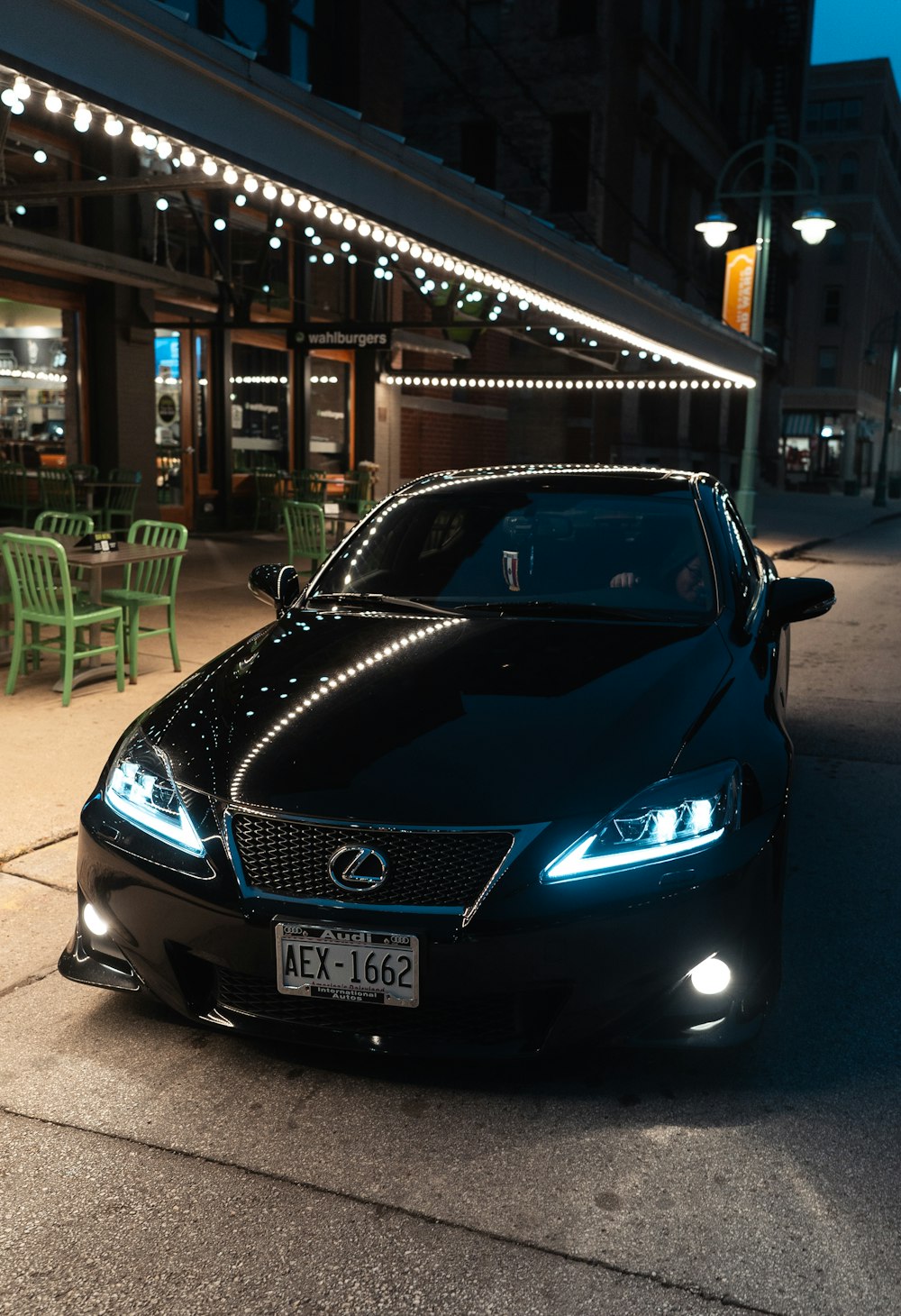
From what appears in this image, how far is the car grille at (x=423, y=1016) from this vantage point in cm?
285

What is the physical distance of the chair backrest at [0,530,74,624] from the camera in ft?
23.8

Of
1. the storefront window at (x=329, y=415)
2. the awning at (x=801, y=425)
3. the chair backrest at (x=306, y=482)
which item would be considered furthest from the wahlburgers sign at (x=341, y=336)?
the awning at (x=801, y=425)

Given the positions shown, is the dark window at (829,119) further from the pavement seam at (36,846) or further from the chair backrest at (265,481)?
the pavement seam at (36,846)

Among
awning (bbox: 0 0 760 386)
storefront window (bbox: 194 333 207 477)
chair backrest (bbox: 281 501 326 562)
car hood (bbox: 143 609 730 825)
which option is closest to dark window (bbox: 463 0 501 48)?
storefront window (bbox: 194 333 207 477)


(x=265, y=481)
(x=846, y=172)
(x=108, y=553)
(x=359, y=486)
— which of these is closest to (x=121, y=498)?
(x=265, y=481)

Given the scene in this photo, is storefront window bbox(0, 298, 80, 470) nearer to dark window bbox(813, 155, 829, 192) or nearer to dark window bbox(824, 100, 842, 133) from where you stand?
dark window bbox(813, 155, 829, 192)

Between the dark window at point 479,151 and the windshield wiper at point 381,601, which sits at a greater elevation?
the dark window at point 479,151

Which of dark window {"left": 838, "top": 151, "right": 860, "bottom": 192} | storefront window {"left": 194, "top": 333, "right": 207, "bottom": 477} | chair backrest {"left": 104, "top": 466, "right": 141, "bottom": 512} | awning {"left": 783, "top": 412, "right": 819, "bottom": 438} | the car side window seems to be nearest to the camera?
the car side window

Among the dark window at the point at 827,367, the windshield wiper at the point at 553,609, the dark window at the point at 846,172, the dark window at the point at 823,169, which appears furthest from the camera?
the dark window at the point at 827,367

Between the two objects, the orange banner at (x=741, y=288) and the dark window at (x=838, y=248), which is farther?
the dark window at (x=838, y=248)

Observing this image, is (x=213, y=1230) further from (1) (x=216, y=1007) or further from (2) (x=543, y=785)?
(2) (x=543, y=785)

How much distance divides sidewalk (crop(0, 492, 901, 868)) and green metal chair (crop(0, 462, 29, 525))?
291cm

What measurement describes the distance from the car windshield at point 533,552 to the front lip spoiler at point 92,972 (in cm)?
161

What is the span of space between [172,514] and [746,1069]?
17.7 m
